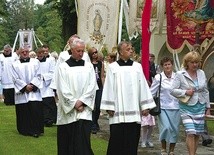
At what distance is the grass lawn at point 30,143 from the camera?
1145 cm

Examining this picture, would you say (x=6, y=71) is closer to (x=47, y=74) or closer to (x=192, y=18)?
(x=47, y=74)

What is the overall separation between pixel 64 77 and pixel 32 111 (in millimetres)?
4782

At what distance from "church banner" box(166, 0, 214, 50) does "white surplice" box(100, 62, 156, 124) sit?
30.2 feet

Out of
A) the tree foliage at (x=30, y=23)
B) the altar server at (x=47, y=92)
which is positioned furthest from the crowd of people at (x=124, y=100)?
the tree foliage at (x=30, y=23)

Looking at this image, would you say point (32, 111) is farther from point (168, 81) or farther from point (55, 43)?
point (55, 43)

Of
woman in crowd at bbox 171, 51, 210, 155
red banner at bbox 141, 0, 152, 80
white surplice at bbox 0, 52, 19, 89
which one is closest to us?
woman in crowd at bbox 171, 51, 210, 155

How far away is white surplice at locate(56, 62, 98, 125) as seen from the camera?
9.16m

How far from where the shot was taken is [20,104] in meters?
13.9

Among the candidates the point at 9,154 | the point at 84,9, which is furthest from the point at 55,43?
the point at 9,154

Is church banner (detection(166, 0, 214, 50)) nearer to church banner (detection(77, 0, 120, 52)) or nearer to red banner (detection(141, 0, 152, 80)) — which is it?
church banner (detection(77, 0, 120, 52))

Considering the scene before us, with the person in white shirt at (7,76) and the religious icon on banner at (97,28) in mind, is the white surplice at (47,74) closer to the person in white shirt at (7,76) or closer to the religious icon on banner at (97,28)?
the religious icon on banner at (97,28)

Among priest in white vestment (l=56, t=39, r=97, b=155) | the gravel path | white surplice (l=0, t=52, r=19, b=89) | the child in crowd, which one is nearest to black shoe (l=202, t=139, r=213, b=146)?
the gravel path

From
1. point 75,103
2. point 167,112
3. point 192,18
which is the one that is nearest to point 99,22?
point 192,18

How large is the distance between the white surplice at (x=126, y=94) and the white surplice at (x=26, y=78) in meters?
4.55
